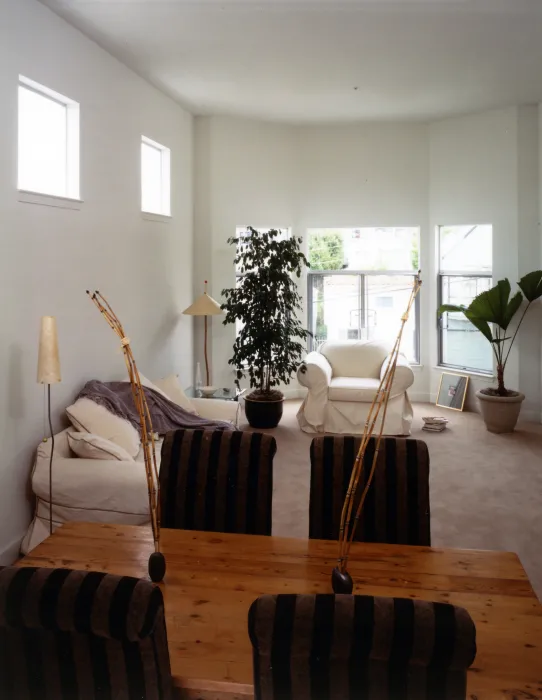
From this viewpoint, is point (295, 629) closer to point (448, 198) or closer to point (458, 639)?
point (458, 639)

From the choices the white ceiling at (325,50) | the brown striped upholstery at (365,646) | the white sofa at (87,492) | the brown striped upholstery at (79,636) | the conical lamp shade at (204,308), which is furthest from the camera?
the conical lamp shade at (204,308)

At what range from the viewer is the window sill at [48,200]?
147 inches

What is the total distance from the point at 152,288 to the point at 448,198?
3600 millimetres

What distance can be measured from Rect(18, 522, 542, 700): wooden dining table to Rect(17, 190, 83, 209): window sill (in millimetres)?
2168

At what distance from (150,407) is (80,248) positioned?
1177 mm

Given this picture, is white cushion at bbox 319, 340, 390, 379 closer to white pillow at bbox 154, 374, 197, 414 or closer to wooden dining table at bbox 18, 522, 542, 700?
white pillow at bbox 154, 374, 197, 414

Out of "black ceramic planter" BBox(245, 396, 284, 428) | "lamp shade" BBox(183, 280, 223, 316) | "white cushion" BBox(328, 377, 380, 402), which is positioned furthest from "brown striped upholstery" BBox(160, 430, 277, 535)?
"black ceramic planter" BBox(245, 396, 284, 428)

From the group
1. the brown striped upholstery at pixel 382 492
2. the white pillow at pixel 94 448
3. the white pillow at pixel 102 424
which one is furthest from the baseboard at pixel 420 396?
the brown striped upholstery at pixel 382 492

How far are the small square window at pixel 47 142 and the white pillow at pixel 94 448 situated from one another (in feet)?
4.74

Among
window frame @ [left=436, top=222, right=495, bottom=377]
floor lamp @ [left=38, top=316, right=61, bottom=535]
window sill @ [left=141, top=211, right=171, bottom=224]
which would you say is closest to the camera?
floor lamp @ [left=38, top=316, right=61, bottom=535]

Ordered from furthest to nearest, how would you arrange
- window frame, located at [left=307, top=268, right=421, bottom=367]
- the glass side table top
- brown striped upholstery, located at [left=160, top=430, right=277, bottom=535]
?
window frame, located at [left=307, top=268, right=421, bottom=367] < the glass side table top < brown striped upholstery, located at [left=160, top=430, right=277, bottom=535]

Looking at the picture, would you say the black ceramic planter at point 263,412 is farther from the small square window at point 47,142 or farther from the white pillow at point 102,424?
the small square window at point 47,142

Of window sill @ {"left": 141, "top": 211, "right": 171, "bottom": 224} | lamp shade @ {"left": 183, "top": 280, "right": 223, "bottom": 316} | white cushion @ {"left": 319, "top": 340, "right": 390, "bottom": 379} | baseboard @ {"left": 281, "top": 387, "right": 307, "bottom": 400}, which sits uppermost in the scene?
window sill @ {"left": 141, "top": 211, "right": 171, "bottom": 224}

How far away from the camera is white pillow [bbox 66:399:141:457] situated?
4094 mm
